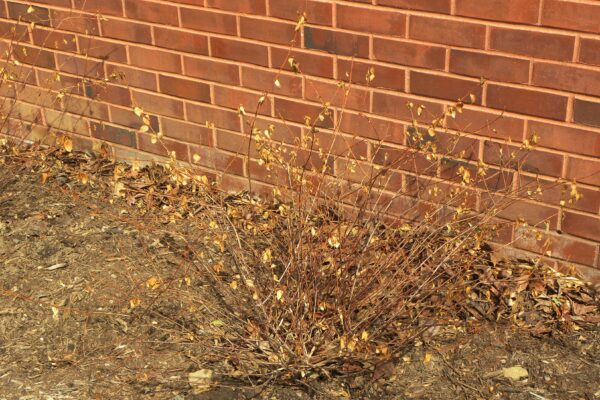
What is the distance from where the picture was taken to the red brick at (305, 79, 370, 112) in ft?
12.9

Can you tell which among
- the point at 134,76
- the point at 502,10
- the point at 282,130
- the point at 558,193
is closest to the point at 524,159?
the point at 558,193

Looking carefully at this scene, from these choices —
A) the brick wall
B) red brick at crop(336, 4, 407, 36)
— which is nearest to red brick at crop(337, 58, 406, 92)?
the brick wall

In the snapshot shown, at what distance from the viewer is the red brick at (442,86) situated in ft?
12.0

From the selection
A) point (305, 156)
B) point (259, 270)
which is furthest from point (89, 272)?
point (305, 156)

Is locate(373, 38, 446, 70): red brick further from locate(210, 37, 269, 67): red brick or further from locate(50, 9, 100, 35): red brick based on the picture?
locate(50, 9, 100, 35): red brick

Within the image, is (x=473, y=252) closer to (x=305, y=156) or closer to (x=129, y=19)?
(x=305, y=156)

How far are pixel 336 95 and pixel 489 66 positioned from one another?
0.67 m

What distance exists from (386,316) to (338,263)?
0.25m

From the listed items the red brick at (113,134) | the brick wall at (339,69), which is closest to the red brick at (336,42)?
the brick wall at (339,69)

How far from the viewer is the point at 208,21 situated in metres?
4.21

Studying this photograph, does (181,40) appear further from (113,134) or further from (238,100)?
(113,134)

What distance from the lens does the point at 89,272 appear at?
398 cm

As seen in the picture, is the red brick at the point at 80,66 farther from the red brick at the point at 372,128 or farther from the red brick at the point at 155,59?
the red brick at the point at 372,128

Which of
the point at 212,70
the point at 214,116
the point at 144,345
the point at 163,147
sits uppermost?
the point at 212,70
